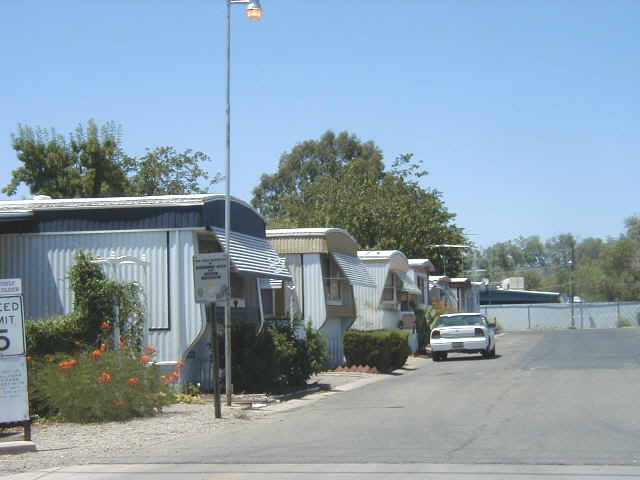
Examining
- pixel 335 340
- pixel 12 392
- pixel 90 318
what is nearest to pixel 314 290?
pixel 335 340

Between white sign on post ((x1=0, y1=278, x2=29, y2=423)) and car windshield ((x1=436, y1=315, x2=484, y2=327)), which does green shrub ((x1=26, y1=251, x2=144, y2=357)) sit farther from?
car windshield ((x1=436, y1=315, x2=484, y2=327))

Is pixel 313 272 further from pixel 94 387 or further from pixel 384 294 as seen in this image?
pixel 94 387

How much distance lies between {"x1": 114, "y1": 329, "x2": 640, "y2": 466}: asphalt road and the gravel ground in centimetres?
53

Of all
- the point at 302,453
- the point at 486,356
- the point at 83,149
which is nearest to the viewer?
the point at 302,453

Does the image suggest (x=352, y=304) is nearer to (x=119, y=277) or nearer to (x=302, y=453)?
(x=119, y=277)

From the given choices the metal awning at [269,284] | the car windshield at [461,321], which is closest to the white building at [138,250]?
the metal awning at [269,284]

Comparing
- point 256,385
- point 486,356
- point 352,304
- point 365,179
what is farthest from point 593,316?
point 256,385

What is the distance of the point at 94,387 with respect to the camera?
1468cm

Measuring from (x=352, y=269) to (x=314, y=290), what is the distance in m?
1.49

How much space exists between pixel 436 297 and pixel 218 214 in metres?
31.8

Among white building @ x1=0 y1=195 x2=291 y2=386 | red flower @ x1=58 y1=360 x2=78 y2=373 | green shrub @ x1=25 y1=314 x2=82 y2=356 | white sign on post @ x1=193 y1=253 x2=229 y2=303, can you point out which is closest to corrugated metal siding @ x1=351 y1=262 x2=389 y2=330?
white building @ x1=0 y1=195 x2=291 y2=386

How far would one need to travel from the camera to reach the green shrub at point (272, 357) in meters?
18.5

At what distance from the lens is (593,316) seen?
7462 centimetres

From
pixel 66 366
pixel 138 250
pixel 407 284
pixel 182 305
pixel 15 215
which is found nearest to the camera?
pixel 66 366
